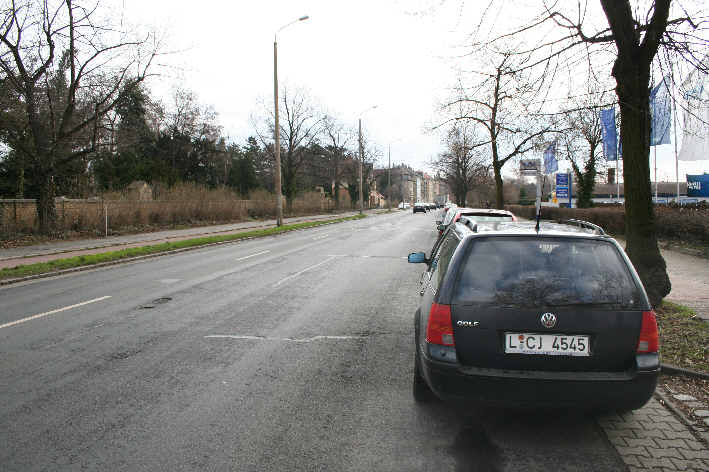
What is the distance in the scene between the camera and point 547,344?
137 inches

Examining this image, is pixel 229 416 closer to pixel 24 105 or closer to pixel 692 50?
pixel 692 50

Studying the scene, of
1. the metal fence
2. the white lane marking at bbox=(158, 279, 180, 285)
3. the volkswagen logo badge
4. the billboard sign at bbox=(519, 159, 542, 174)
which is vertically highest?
the billboard sign at bbox=(519, 159, 542, 174)

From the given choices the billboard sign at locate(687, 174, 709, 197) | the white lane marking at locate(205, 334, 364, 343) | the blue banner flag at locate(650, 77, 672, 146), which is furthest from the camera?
the billboard sign at locate(687, 174, 709, 197)

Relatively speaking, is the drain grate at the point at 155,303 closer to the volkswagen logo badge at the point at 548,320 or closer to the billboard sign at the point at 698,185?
the volkswagen logo badge at the point at 548,320

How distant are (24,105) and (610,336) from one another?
24.8 meters

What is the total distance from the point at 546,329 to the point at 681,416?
1632 millimetres

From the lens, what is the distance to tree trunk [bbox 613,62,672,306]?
7.31 metres

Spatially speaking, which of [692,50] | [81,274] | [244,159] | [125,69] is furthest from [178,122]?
[692,50]

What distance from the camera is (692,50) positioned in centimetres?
725

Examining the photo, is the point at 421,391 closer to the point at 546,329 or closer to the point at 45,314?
the point at 546,329

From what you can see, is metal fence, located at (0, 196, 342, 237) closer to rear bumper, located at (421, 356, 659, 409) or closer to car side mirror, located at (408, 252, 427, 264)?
car side mirror, located at (408, 252, 427, 264)

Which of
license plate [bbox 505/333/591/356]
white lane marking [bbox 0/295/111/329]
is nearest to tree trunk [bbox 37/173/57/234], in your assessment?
white lane marking [bbox 0/295/111/329]

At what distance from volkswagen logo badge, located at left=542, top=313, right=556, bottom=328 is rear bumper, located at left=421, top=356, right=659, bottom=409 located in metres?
0.33

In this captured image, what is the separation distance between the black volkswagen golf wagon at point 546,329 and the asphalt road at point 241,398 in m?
0.24
